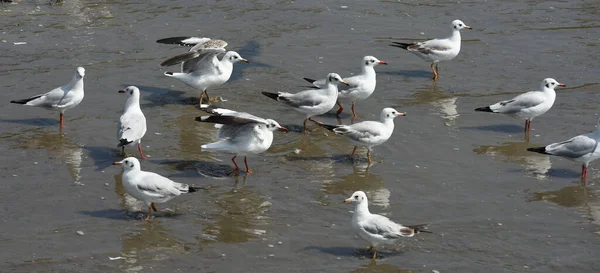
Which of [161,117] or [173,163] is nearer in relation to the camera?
[173,163]

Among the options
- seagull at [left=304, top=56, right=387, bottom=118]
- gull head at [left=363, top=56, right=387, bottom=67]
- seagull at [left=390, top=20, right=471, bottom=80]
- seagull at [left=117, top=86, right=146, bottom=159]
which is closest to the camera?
seagull at [left=117, top=86, right=146, bottom=159]

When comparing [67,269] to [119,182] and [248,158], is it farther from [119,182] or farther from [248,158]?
[248,158]

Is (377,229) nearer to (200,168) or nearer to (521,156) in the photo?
(200,168)

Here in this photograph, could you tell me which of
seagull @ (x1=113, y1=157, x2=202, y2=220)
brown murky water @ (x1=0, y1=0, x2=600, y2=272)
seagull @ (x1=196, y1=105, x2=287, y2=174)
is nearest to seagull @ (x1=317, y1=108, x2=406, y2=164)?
brown murky water @ (x1=0, y1=0, x2=600, y2=272)

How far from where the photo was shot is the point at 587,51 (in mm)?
17938

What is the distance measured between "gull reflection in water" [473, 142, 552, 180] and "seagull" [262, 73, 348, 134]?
7.41 feet

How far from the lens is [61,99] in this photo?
13.7 metres

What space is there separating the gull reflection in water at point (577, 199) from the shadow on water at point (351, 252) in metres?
2.53

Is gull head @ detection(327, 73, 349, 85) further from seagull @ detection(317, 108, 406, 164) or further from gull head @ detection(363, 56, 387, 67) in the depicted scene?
seagull @ detection(317, 108, 406, 164)

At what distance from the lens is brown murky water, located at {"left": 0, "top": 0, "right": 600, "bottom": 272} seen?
32.3 ft

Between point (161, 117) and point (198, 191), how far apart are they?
3.40 meters

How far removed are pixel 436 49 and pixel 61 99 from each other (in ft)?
22.4

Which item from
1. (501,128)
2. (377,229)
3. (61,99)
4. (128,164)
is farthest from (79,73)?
(501,128)

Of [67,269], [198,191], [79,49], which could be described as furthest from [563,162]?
[79,49]
